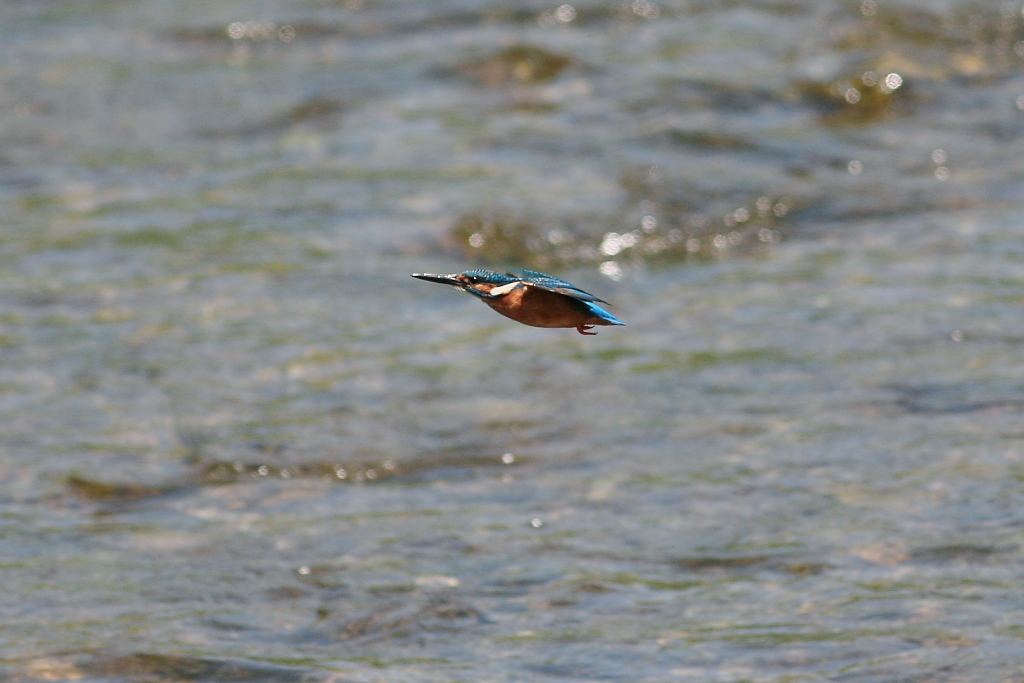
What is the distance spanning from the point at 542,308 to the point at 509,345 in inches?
144

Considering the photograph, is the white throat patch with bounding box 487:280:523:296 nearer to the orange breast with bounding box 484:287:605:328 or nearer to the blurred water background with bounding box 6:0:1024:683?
the orange breast with bounding box 484:287:605:328

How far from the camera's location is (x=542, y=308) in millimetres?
2355

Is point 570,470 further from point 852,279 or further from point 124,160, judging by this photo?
point 124,160

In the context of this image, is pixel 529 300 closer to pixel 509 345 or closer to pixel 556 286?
pixel 556 286

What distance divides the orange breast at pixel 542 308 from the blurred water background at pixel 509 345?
163 cm

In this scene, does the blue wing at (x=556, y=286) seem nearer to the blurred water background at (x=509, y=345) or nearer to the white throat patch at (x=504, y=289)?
the white throat patch at (x=504, y=289)

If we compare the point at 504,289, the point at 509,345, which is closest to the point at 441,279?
the point at 504,289

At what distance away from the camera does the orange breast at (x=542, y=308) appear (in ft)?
7.68

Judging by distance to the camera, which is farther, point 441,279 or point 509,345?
point 509,345

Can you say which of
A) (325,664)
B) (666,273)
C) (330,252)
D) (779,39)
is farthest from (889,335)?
(779,39)

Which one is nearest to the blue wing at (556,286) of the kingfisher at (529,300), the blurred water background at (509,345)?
the kingfisher at (529,300)

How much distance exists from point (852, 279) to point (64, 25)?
17.9ft

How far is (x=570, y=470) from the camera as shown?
5008 millimetres

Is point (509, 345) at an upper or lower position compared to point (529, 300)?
lower
